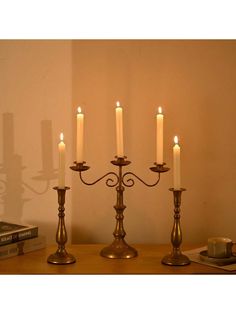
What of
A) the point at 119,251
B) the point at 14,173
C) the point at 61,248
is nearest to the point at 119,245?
the point at 119,251

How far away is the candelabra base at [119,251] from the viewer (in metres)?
1.20

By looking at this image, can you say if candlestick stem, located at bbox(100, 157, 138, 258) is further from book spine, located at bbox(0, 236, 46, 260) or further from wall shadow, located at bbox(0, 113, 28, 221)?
wall shadow, located at bbox(0, 113, 28, 221)

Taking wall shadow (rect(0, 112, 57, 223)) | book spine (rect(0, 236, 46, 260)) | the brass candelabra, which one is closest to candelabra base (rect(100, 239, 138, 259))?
the brass candelabra

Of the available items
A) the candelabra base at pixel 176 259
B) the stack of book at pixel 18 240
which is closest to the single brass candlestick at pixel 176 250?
the candelabra base at pixel 176 259

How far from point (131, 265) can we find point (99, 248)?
16cm

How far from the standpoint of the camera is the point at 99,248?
1280 mm

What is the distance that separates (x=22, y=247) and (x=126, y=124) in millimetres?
385

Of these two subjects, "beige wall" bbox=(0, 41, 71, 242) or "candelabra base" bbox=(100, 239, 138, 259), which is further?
"beige wall" bbox=(0, 41, 71, 242)

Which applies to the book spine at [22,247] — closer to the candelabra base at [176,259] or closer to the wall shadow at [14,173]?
the wall shadow at [14,173]

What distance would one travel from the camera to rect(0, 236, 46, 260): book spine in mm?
1179

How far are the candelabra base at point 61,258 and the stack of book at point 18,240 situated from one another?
0.27 feet

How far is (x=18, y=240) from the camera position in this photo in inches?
47.6
